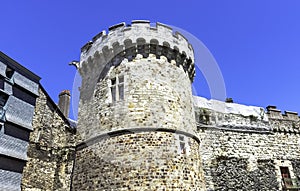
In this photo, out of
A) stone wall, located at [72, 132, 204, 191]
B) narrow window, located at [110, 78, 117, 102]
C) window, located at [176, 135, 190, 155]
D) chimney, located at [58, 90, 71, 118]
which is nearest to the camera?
stone wall, located at [72, 132, 204, 191]

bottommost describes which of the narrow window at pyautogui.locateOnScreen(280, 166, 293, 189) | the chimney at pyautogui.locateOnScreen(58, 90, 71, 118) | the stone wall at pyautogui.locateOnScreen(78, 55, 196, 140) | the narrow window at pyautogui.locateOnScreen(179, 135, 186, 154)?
the narrow window at pyautogui.locateOnScreen(280, 166, 293, 189)

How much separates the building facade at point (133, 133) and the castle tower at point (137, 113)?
0.04 meters

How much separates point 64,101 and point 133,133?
921 cm

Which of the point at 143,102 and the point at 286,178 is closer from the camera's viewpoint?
the point at 143,102

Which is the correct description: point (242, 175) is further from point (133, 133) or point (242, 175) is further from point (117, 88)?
point (117, 88)

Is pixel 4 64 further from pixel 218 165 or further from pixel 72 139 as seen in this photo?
pixel 218 165

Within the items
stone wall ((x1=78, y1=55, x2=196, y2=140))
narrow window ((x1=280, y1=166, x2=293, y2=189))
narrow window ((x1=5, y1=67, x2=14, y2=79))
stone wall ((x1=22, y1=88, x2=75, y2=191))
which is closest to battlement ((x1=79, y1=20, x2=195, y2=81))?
stone wall ((x1=78, y1=55, x2=196, y2=140))

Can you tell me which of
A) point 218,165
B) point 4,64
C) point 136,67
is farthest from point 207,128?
point 4,64

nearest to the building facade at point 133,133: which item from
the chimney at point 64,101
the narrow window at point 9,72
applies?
the narrow window at point 9,72

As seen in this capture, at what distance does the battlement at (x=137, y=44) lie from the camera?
37.0ft

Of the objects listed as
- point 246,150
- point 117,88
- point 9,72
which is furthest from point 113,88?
point 246,150

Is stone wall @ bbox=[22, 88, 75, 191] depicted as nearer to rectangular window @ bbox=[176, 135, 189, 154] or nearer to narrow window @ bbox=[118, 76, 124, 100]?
narrow window @ bbox=[118, 76, 124, 100]

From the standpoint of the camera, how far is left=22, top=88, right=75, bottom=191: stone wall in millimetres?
10866

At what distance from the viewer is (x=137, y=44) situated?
443 inches
